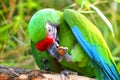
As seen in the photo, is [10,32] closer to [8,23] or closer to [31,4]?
[8,23]

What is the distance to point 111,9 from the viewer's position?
3.17 metres

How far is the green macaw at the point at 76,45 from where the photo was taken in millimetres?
2000

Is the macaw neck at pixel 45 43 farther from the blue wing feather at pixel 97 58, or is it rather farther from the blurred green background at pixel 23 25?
the blurred green background at pixel 23 25

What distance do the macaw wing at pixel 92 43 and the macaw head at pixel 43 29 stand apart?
72mm

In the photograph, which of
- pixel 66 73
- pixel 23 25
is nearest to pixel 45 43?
pixel 66 73

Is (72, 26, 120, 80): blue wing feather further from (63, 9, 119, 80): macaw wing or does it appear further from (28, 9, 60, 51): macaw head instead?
(28, 9, 60, 51): macaw head

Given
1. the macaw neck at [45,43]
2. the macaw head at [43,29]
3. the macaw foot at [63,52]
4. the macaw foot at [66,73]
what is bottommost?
the macaw foot at [66,73]

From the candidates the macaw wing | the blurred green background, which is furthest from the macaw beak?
the blurred green background

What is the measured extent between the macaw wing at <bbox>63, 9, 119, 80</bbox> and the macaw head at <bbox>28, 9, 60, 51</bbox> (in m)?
0.07

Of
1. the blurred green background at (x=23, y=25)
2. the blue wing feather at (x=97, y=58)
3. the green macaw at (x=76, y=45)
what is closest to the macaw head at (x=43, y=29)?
the green macaw at (x=76, y=45)

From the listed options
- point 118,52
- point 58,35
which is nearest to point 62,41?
point 58,35

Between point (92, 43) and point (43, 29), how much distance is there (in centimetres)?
25

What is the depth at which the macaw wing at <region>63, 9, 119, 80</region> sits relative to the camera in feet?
6.63

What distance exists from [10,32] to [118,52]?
1023 mm
